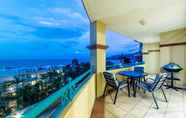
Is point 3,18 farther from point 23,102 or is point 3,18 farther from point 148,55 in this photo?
point 148,55

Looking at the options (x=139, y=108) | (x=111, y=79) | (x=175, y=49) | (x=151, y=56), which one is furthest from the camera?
(x=151, y=56)

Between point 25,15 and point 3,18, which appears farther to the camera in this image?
point 25,15

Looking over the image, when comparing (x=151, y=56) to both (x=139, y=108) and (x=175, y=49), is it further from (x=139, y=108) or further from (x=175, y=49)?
(x=139, y=108)

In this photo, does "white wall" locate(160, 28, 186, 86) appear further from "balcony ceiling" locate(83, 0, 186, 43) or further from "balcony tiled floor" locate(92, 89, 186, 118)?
"balcony tiled floor" locate(92, 89, 186, 118)

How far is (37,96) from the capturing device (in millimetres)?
867

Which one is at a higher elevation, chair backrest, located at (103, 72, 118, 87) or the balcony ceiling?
the balcony ceiling

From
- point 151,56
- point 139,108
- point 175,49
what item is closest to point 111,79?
point 139,108

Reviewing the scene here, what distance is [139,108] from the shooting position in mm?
2781

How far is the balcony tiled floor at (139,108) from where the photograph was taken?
2.46 m

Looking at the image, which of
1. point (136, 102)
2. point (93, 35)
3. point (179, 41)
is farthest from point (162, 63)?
point (93, 35)

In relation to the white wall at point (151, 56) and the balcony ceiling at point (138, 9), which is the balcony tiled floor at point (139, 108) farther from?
the white wall at point (151, 56)

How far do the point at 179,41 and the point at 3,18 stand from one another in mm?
5552

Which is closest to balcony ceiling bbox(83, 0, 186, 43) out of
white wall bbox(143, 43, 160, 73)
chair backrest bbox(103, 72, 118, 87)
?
chair backrest bbox(103, 72, 118, 87)

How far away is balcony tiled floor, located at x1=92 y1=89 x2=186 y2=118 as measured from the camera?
8.05 feet
